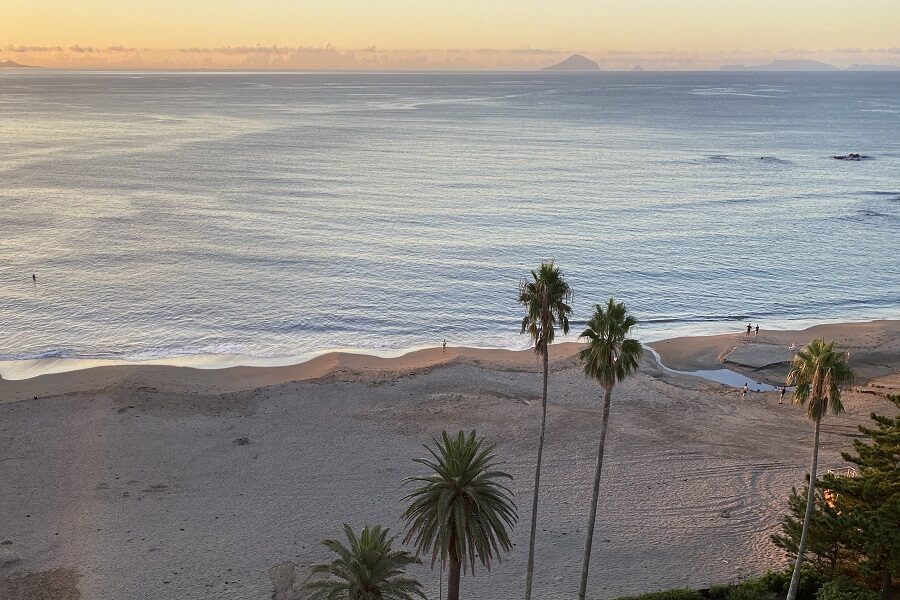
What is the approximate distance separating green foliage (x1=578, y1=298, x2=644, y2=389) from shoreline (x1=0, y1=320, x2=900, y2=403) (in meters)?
27.8

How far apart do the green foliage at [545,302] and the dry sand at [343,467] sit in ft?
34.5

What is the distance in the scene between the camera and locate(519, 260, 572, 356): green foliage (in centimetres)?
2741

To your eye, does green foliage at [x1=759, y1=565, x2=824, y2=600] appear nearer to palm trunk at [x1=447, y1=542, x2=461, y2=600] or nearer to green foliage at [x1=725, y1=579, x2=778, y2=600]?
green foliage at [x1=725, y1=579, x2=778, y2=600]

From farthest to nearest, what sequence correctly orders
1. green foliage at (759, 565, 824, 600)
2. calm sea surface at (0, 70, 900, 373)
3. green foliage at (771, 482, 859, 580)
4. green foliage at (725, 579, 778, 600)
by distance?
calm sea surface at (0, 70, 900, 373) < green foliage at (759, 565, 824, 600) < green foliage at (725, 579, 778, 600) < green foliage at (771, 482, 859, 580)

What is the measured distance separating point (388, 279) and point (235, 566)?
4434 centimetres

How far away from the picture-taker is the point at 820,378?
24297 millimetres

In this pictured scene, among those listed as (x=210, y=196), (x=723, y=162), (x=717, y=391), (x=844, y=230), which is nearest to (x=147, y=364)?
(x=717, y=391)

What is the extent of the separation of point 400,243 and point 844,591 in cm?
6245

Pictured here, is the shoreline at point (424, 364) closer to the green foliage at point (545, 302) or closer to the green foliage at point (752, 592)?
the green foliage at point (545, 302)

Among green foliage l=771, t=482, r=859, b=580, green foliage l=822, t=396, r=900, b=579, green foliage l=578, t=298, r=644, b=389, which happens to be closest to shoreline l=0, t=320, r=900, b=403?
green foliage l=771, t=482, r=859, b=580

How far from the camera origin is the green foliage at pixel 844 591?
89.5ft

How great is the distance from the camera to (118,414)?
148 ft

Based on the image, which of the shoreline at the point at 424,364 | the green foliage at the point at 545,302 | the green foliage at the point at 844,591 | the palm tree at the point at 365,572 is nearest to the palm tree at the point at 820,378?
the green foliage at the point at 844,591

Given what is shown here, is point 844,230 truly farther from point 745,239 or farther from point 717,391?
point 717,391
